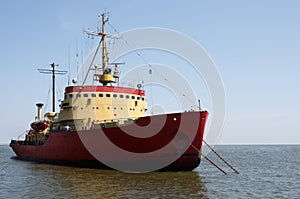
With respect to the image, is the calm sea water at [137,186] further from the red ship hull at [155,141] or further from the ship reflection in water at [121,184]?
the red ship hull at [155,141]

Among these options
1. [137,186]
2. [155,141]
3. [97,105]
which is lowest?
[137,186]

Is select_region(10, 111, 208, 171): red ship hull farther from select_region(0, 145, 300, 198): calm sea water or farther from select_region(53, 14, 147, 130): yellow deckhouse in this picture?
select_region(53, 14, 147, 130): yellow deckhouse

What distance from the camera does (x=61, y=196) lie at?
14.2 meters

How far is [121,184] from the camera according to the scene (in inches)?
658

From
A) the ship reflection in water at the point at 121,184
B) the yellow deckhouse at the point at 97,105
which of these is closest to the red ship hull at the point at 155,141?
the ship reflection in water at the point at 121,184

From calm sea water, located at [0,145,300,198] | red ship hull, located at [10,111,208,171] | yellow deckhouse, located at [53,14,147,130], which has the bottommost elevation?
calm sea water, located at [0,145,300,198]

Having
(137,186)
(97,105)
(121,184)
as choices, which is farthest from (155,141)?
(97,105)

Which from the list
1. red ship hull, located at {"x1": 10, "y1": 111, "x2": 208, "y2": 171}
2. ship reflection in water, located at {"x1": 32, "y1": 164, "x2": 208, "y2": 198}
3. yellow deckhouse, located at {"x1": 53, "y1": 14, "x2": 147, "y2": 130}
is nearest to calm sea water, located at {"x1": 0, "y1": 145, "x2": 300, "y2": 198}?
ship reflection in water, located at {"x1": 32, "y1": 164, "x2": 208, "y2": 198}

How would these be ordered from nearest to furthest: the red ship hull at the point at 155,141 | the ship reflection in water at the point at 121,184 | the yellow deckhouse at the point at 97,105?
the ship reflection in water at the point at 121,184
the red ship hull at the point at 155,141
the yellow deckhouse at the point at 97,105

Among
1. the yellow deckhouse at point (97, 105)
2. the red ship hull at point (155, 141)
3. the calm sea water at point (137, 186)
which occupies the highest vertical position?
the yellow deckhouse at point (97, 105)

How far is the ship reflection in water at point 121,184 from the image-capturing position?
47.5 ft

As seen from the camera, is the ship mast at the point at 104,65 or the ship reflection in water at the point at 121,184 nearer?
the ship reflection in water at the point at 121,184

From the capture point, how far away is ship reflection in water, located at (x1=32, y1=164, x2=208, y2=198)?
14.5 m

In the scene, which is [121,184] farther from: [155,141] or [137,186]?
[155,141]
